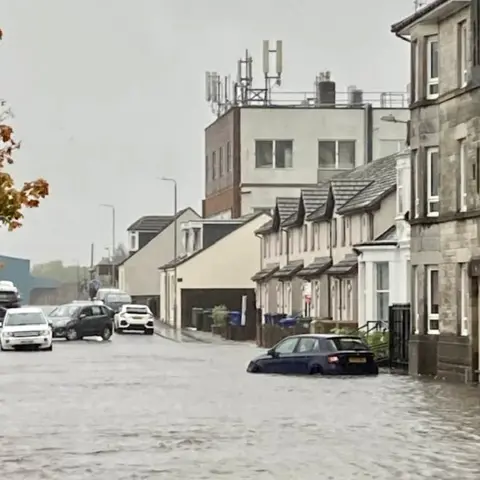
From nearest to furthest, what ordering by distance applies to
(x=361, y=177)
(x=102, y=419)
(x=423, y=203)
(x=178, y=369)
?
(x=102, y=419)
(x=423, y=203)
(x=178, y=369)
(x=361, y=177)

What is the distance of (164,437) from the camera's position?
2170 cm

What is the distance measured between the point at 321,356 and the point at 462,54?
29.9 feet

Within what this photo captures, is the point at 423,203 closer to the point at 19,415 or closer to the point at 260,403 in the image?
the point at 260,403

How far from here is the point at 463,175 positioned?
126 ft

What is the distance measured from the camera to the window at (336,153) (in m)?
96.9

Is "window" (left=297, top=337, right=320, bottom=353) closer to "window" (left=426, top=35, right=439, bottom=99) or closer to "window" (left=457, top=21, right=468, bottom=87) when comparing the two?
"window" (left=426, top=35, right=439, bottom=99)

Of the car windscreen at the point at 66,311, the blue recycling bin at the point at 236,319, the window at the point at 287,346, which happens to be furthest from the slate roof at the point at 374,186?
the window at the point at 287,346

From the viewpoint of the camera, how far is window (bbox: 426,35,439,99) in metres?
40.6

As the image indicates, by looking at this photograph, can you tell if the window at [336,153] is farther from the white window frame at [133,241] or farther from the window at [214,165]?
the white window frame at [133,241]

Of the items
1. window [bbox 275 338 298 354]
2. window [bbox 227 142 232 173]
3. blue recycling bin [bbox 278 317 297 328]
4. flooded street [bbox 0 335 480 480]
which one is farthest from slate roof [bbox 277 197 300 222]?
window [bbox 275 338 298 354]

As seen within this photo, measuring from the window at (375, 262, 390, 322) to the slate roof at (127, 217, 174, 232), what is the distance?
71644 millimetres

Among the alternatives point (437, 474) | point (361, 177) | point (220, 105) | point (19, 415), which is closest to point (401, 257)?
point (361, 177)

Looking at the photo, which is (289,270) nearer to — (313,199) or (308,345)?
(313,199)

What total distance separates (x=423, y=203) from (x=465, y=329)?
14.6 feet
